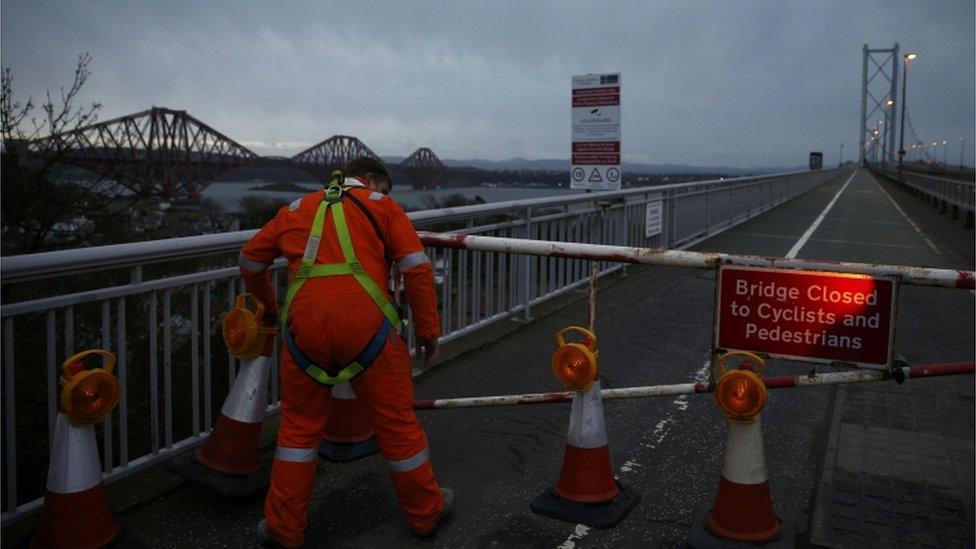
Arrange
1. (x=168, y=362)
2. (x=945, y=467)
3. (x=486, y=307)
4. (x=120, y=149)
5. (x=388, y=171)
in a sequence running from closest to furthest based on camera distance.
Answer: (x=388, y=171), (x=168, y=362), (x=945, y=467), (x=486, y=307), (x=120, y=149)

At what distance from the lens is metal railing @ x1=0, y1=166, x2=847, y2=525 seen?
3.69m

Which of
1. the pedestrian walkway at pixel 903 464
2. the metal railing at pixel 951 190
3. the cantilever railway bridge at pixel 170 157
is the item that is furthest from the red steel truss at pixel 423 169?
the pedestrian walkway at pixel 903 464

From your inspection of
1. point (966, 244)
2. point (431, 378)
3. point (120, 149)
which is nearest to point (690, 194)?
point (966, 244)

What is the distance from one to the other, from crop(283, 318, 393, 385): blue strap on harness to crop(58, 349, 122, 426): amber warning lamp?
710 millimetres

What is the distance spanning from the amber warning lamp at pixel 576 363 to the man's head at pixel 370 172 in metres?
1.08

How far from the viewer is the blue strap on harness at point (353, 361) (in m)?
3.41

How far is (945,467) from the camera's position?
464 centimetres

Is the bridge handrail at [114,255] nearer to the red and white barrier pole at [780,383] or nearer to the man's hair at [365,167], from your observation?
the man's hair at [365,167]

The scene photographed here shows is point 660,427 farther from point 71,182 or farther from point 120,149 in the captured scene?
point 120,149

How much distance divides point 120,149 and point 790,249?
1338 centimetres

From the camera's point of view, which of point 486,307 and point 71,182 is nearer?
point 486,307

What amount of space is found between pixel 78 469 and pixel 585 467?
223cm

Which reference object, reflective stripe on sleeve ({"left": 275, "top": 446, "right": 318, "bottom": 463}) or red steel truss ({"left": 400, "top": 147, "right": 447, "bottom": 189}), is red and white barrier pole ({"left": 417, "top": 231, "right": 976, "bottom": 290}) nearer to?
reflective stripe on sleeve ({"left": 275, "top": 446, "right": 318, "bottom": 463})

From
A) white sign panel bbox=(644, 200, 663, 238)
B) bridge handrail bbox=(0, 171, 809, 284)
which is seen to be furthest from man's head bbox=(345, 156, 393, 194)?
white sign panel bbox=(644, 200, 663, 238)
